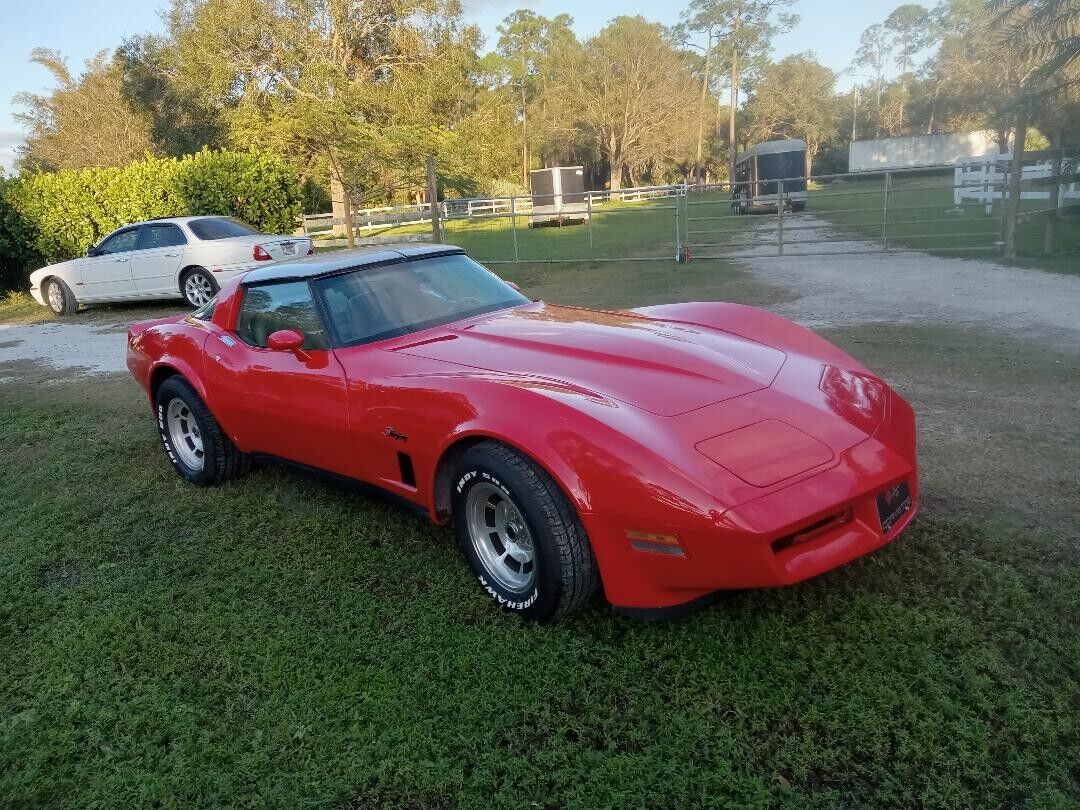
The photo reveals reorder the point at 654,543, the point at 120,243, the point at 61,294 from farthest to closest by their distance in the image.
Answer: the point at 61,294, the point at 120,243, the point at 654,543

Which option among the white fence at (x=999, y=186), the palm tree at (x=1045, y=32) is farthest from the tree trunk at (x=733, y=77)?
the palm tree at (x=1045, y=32)

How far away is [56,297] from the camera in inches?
529

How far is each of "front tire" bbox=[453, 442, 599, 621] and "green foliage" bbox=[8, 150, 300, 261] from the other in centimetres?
1626

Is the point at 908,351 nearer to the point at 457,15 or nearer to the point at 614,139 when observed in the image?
the point at 457,15

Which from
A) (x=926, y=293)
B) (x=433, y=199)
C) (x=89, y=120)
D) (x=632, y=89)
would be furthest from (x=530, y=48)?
(x=926, y=293)

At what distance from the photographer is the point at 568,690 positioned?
2564 millimetres

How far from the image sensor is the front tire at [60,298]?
1326 cm

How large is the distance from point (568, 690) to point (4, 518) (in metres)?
3.67

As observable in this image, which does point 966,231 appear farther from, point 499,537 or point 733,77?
point 733,77

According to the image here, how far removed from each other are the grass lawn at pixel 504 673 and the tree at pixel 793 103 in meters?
77.2

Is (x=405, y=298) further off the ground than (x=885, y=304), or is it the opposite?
(x=405, y=298)

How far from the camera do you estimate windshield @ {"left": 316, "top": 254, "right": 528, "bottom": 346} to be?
379cm

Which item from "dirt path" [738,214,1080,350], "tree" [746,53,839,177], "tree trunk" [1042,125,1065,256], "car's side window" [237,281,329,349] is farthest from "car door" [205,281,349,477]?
"tree" [746,53,839,177]

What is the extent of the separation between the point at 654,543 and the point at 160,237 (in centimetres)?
1186
